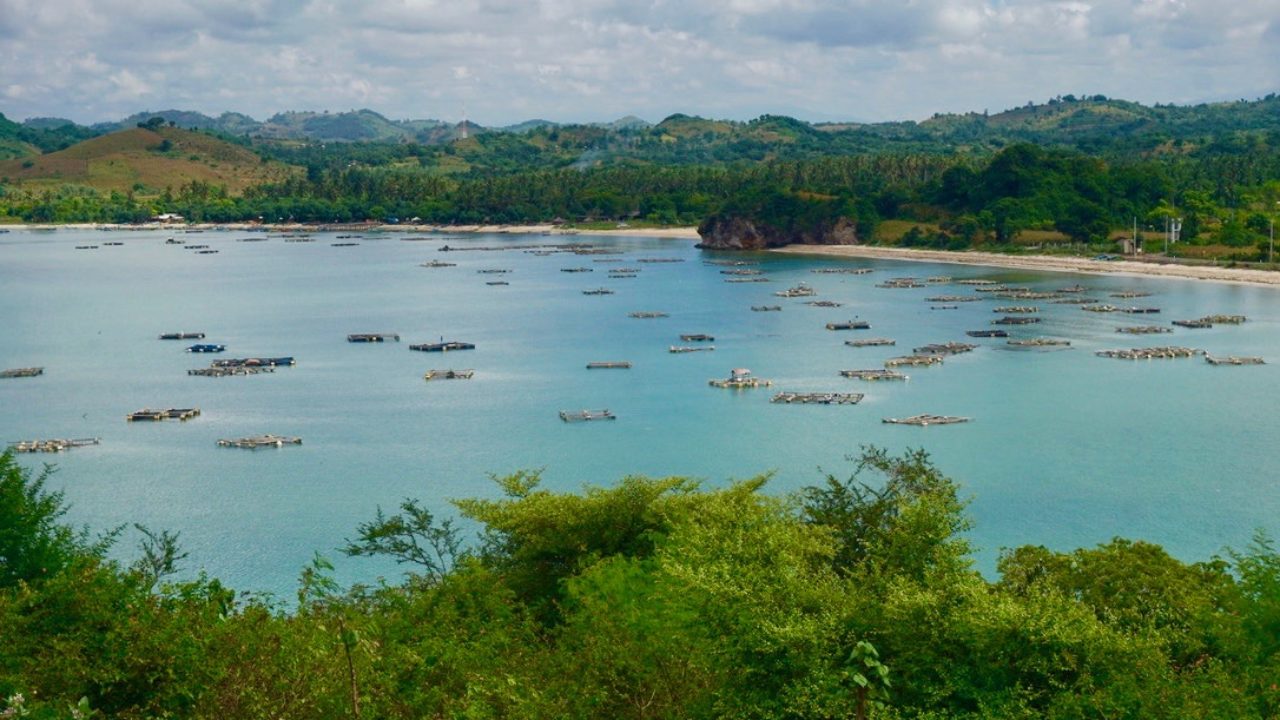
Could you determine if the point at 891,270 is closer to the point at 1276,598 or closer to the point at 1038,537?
the point at 1038,537

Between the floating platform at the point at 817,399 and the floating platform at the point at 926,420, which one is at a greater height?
the floating platform at the point at 817,399

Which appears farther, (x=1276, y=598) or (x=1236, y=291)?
(x=1236, y=291)

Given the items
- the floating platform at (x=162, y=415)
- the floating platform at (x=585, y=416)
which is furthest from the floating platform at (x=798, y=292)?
the floating platform at (x=162, y=415)

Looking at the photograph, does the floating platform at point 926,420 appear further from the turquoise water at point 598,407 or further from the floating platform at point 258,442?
the floating platform at point 258,442

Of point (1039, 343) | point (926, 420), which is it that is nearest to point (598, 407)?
point (926, 420)

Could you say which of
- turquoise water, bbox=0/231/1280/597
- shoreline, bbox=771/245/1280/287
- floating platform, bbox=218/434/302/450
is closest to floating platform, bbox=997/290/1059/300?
turquoise water, bbox=0/231/1280/597

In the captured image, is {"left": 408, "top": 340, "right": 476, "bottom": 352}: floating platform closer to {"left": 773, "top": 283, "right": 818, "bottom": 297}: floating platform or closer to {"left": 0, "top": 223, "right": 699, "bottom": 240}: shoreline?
{"left": 773, "top": 283, "right": 818, "bottom": 297}: floating platform

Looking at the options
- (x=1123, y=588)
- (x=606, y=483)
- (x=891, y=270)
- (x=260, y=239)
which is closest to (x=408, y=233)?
(x=260, y=239)
